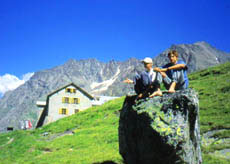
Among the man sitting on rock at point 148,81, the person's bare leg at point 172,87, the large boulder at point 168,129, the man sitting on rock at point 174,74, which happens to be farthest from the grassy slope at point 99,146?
the man sitting on rock at point 148,81

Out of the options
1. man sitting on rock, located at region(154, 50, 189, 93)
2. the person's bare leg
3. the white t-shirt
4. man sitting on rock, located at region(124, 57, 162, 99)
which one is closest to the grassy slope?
man sitting on rock, located at region(154, 50, 189, 93)

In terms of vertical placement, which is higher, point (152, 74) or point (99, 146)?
point (152, 74)

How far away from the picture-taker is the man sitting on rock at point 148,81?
31.6 ft

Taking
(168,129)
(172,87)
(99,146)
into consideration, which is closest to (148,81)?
(172,87)

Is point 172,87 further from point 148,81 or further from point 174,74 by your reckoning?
point 148,81

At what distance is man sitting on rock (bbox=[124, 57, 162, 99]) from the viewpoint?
379 inches

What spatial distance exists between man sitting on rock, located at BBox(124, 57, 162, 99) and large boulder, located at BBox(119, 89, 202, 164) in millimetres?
382

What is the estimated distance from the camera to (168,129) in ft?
28.0

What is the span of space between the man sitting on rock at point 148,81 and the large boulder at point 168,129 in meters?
0.38

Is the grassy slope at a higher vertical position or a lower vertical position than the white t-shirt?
lower

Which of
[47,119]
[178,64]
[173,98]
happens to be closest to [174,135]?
[173,98]

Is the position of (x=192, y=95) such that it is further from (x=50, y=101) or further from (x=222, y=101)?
→ (x=50, y=101)

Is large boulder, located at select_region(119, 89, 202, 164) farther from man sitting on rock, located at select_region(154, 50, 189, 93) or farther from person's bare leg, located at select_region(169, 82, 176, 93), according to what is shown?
man sitting on rock, located at select_region(154, 50, 189, 93)

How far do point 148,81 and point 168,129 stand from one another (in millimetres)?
2027
